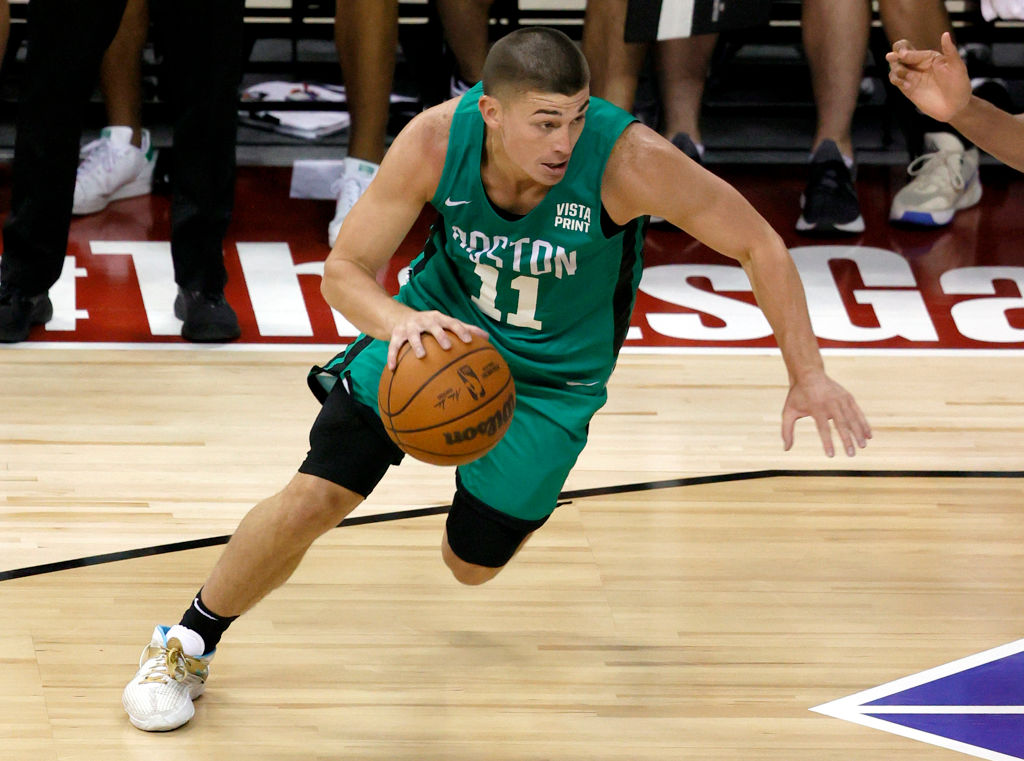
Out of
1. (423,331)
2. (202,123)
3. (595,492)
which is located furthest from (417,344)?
(202,123)

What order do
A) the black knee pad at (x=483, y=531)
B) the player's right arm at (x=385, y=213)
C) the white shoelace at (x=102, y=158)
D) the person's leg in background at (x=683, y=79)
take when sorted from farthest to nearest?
the person's leg in background at (x=683, y=79) → the white shoelace at (x=102, y=158) → the black knee pad at (x=483, y=531) → the player's right arm at (x=385, y=213)

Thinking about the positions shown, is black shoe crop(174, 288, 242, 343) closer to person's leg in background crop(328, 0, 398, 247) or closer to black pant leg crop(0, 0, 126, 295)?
black pant leg crop(0, 0, 126, 295)

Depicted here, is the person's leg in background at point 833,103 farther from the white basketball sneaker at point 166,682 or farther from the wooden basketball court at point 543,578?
the white basketball sneaker at point 166,682

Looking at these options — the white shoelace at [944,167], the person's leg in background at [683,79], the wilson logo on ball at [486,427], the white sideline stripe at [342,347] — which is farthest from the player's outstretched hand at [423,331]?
the white shoelace at [944,167]

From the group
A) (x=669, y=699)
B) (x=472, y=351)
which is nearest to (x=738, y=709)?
(x=669, y=699)

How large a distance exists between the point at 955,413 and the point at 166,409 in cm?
247

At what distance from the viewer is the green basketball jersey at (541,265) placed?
3021mm

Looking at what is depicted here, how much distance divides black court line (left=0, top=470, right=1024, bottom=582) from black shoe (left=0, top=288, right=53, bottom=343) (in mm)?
1610

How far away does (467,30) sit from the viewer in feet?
21.3

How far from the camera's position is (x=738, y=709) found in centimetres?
320

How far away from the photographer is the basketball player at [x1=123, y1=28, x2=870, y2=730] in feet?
9.41

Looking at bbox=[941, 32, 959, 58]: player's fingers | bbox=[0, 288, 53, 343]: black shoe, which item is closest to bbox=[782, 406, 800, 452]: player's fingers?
bbox=[941, 32, 959, 58]: player's fingers

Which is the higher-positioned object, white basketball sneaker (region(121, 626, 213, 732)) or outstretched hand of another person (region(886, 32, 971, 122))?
outstretched hand of another person (region(886, 32, 971, 122))

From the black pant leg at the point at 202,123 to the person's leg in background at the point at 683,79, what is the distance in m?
2.09
